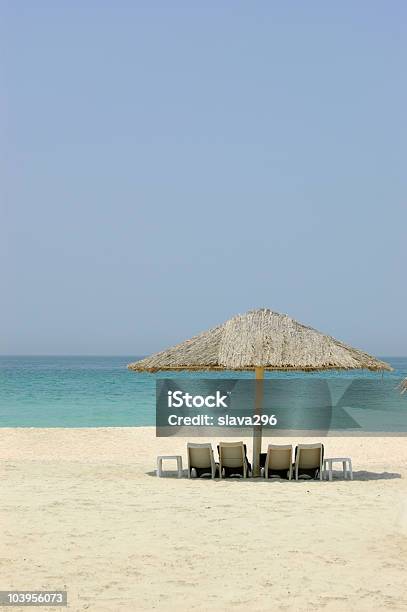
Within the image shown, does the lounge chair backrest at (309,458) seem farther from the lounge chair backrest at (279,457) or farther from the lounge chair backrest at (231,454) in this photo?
the lounge chair backrest at (231,454)

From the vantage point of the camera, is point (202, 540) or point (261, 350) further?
point (261, 350)

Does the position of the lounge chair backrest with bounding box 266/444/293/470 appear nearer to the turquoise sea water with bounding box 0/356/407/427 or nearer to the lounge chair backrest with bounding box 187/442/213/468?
the lounge chair backrest with bounding box 187/442/213/468

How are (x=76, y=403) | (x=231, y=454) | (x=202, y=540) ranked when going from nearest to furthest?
(x=202, y=540) < (x=231, y=454) < (x=76, y=403)

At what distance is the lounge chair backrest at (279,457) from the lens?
10.2 metres

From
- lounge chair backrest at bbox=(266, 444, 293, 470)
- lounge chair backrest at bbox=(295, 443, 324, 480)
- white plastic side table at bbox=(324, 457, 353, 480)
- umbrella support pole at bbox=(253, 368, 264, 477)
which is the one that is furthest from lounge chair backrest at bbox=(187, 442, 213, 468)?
white plastic side table at bbox=(324, 457, 353, 480)

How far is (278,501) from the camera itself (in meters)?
8.56

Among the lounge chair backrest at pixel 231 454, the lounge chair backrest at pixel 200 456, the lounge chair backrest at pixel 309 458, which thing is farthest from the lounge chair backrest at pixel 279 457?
the lounge chair backrest at pixel 200 456

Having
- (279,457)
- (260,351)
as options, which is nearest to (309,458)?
(279,457)

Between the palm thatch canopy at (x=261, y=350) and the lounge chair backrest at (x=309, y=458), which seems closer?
the palm thatch canopy at (x=261, y=350)

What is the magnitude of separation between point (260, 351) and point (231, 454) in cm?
134

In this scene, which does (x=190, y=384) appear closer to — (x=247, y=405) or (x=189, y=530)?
(x=247, y=405)

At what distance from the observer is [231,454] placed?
1022 centimetres

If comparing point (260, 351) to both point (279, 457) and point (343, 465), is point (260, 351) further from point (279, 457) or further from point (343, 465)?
point (343, 465)

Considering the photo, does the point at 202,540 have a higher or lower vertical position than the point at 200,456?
lower
